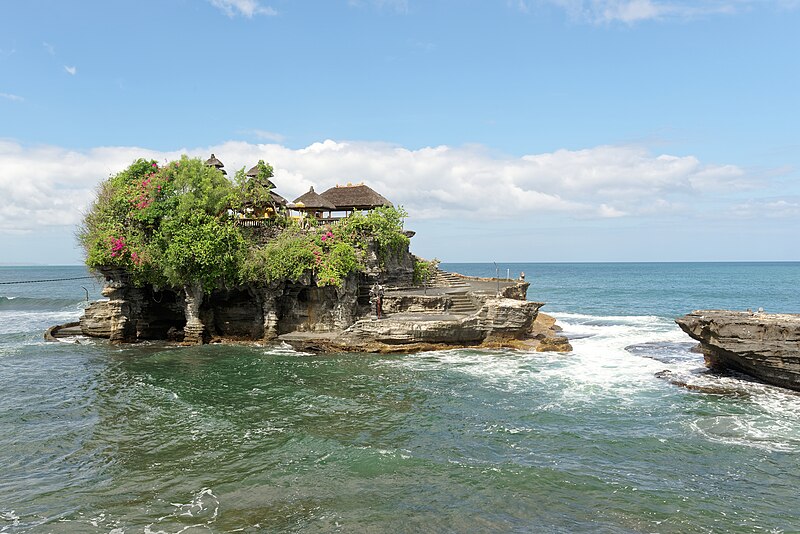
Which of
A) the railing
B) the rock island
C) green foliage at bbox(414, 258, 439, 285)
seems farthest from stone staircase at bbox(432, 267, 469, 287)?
the railing

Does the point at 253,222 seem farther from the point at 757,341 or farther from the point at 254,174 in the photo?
the point at 757,341

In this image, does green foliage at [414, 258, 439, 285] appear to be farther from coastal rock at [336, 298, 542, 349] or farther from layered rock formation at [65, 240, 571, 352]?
coastal rock at [336, 298, 542, 349]

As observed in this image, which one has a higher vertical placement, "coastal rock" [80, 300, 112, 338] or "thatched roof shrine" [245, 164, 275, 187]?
"thatched roof shrine" [245, 164, 275, 187]

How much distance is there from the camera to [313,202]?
38.0 meters

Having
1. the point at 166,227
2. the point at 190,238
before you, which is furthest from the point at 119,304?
the point at 190,238

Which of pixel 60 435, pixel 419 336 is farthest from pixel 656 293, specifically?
pixel 60 435

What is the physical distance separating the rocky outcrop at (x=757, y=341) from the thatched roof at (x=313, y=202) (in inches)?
976

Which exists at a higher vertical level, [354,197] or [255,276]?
[354,197]

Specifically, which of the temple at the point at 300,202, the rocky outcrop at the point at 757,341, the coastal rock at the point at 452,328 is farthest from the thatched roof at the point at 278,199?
the rocky outcrop at the point at 757,341

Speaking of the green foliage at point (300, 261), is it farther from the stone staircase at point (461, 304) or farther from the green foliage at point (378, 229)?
the stone staircase at point (461, 304)

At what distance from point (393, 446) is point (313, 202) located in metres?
25.1

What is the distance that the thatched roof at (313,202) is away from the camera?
123 feet

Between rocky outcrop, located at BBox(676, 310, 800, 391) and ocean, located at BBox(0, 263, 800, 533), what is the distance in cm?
99

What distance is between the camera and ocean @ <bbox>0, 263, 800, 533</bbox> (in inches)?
469
